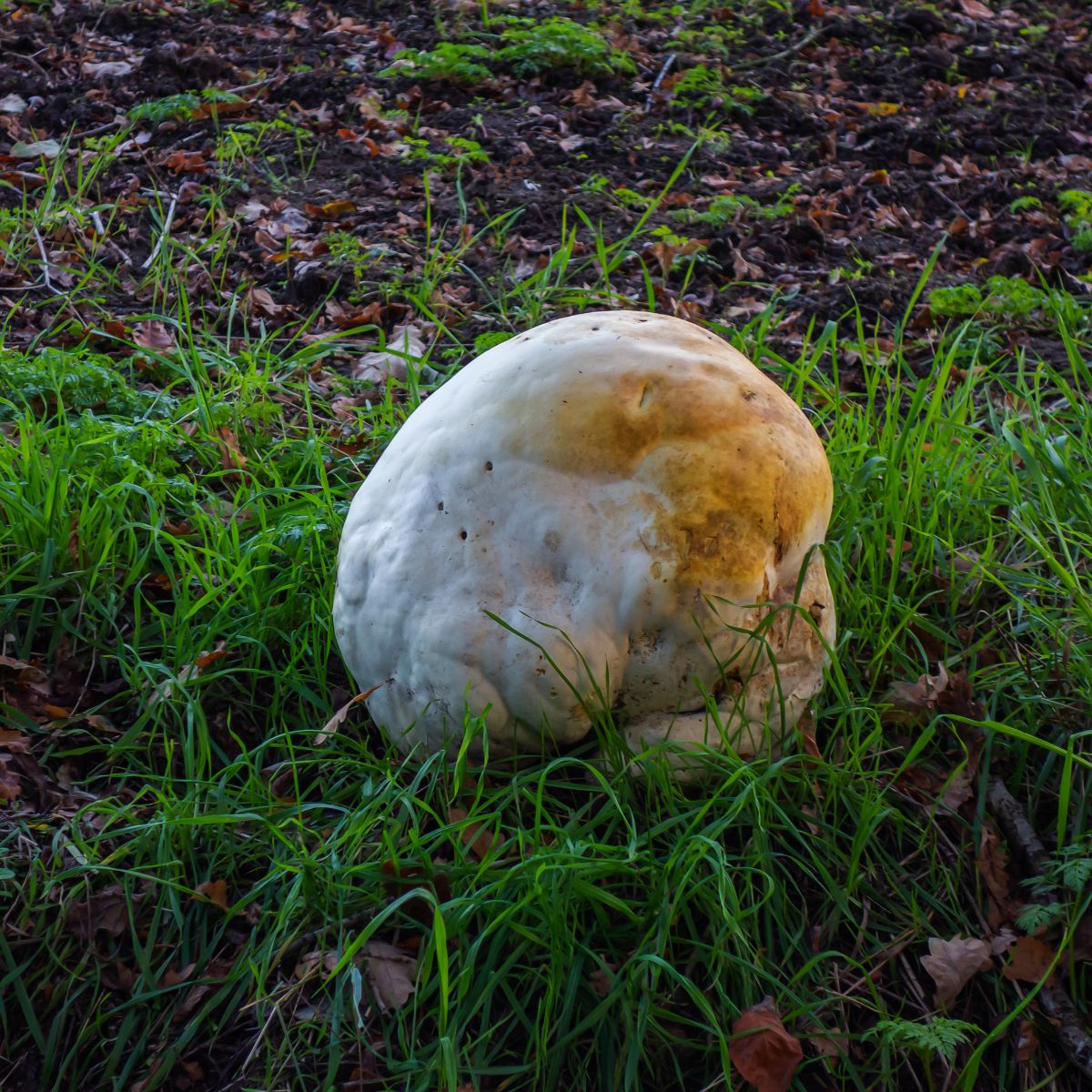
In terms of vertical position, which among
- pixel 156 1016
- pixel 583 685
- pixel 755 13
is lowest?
pixel 156 1016

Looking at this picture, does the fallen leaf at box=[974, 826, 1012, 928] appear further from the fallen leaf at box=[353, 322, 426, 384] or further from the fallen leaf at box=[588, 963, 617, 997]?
the fallen leaf at box=[353, 322, 426, 384]

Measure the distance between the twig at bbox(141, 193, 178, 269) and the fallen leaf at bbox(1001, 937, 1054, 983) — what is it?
Answer: 148 inches

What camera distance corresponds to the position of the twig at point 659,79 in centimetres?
584

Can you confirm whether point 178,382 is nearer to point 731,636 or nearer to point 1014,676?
point 731,636

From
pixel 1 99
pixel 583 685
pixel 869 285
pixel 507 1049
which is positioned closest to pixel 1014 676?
pixel 583 685

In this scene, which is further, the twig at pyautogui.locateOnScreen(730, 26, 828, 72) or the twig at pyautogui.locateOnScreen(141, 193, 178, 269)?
the twig at pyautogui.locateOnScreen(730, 26, 828, 72)

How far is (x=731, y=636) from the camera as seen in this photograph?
83.0 inches

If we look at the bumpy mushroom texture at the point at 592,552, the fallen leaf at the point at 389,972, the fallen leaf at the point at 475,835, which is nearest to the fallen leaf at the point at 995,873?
the bumpy mushroom texture at the point at 592,552

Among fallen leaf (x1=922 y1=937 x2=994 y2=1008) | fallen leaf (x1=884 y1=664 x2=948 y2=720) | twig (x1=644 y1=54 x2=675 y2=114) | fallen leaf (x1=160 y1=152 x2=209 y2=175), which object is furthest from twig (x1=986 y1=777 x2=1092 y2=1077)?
twig (x1=644 y1=54 x2=675 y2=114)

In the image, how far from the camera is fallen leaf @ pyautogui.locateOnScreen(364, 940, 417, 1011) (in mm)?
1977

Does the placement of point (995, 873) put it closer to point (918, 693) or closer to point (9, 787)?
point (918, 693)

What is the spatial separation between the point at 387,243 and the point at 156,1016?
329 centimetres

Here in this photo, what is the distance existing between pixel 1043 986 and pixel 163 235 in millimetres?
4019

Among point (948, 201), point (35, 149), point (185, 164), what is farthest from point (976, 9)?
point (35, 149)
